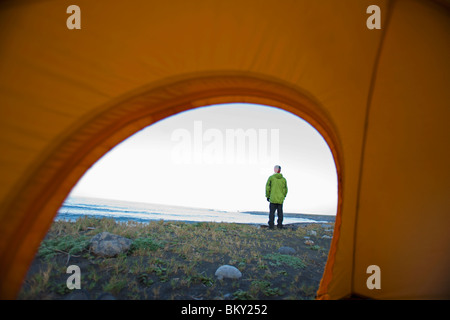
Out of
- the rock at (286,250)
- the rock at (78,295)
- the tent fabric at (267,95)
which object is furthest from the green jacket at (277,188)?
the rock at (78,295)

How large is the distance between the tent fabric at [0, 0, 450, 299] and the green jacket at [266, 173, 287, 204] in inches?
192

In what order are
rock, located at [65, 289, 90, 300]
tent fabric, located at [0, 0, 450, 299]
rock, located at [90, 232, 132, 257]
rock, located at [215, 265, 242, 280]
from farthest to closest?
rock, located at [90, 232, 132, 257] < rock, located at [215, 265, 242, 280] < rock, located at [65, 289, 90, 300] < tent fabric, located at [0, 0, 450, 299]

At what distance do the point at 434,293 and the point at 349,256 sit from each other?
2.63 feet

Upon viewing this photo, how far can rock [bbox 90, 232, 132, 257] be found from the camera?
3.48 meters

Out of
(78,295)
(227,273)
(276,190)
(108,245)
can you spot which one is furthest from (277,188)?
(78,295)

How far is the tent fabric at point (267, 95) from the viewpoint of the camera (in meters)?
1.58

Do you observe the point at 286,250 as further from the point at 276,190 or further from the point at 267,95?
the point at 267,95

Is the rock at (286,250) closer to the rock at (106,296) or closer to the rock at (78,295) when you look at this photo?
the rock at (106,296)

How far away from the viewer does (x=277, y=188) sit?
23.9 feet

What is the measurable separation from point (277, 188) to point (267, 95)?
5.45 meters

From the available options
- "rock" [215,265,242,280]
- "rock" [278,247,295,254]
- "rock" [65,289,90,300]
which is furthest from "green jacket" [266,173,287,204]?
"rock" [65,289,90,300]

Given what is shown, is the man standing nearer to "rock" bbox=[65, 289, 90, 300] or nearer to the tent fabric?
the tent fabric
